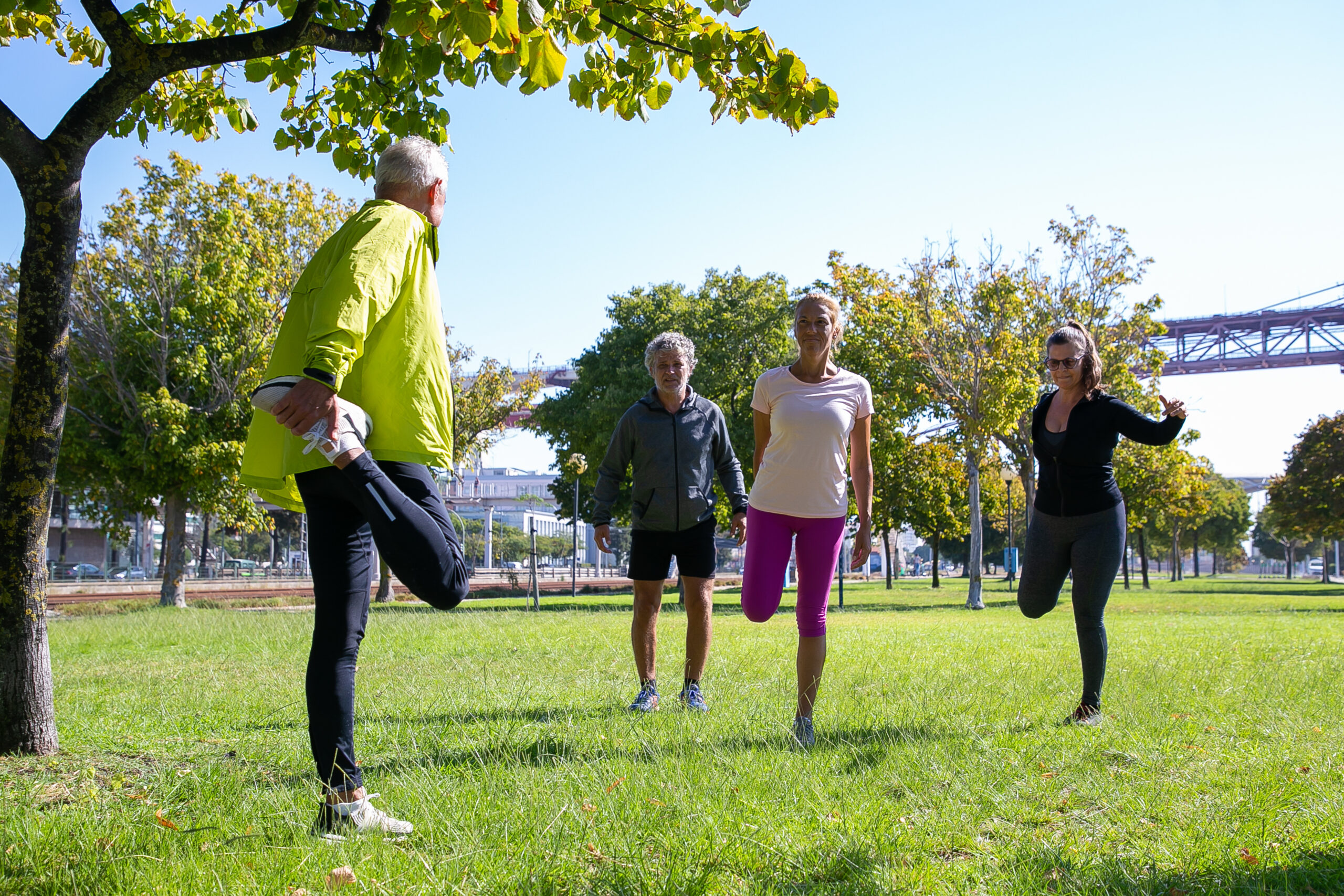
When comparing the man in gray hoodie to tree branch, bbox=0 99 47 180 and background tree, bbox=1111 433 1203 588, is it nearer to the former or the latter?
tree branch, bbox=0 99 47 180

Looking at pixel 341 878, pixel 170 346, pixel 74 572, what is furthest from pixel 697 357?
pixel 74 572

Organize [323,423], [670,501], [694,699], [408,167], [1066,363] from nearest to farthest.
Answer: [323,423], [408,167], [1066,363], [694,699], [670,501]

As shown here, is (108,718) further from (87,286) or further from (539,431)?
(539,431)

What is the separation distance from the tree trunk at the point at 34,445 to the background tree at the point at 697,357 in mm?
24406

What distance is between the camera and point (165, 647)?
29.6 ft

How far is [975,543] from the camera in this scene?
23.0 meters

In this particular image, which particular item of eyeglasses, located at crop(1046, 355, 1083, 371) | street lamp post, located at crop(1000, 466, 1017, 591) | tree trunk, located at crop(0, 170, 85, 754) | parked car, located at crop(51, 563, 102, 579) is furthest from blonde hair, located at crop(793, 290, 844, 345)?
parked car, located at crop(51, 563, 102, 579)

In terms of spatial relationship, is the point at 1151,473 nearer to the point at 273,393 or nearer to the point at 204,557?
the point at 273,393

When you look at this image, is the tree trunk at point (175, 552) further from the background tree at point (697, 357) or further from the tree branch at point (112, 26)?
the tree branch at point (112, 26)

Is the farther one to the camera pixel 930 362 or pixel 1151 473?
pixel 1151 473

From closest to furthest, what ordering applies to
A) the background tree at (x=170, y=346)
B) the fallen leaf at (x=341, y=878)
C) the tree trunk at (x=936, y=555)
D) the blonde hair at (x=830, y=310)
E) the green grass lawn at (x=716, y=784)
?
the fallen leaf at (x=341, y=878)
the green grass lawn at (x=716, y=784)
the blonde hair at (x=830, y=310)
the background tree at (x=170, y=346)
the tree trunk at (x=936, y=555)

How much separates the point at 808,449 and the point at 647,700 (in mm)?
1611

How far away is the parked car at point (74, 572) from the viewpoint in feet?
145

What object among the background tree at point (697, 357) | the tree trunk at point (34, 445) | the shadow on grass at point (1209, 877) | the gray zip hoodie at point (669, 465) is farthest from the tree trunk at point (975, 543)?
the tree trunk at point (34, 445)
